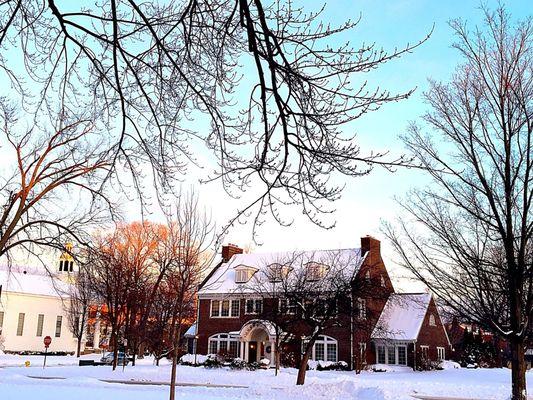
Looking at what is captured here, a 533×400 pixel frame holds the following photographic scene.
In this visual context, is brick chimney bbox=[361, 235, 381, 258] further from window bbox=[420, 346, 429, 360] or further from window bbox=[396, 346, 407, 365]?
window bbox=[420, 346, 429, 360]

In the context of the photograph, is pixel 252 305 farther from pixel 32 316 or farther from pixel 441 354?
→ pixel 32 316

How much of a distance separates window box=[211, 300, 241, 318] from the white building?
1713cm

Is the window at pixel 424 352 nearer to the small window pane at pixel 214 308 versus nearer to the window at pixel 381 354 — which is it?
the window at pixel 381 354

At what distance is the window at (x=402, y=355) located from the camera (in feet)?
131

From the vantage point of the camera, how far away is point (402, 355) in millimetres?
40188

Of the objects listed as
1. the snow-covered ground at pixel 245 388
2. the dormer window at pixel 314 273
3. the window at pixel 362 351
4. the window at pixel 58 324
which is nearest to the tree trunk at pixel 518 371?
the snow-covered ground at pixel 245 388

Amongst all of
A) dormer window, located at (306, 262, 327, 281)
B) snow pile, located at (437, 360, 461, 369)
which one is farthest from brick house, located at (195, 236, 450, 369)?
dormer window, located at (306, 262, 327, 281)

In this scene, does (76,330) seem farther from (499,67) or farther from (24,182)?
(499,67)

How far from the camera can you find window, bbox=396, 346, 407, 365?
4006 cm

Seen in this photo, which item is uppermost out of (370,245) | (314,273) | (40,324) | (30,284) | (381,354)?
(370,245)

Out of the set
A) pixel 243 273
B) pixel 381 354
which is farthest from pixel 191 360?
pixel 381 354

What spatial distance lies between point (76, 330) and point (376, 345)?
3020 centimetres

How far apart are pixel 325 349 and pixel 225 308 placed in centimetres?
853

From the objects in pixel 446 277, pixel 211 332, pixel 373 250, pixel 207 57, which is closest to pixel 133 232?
pixel 211 332
